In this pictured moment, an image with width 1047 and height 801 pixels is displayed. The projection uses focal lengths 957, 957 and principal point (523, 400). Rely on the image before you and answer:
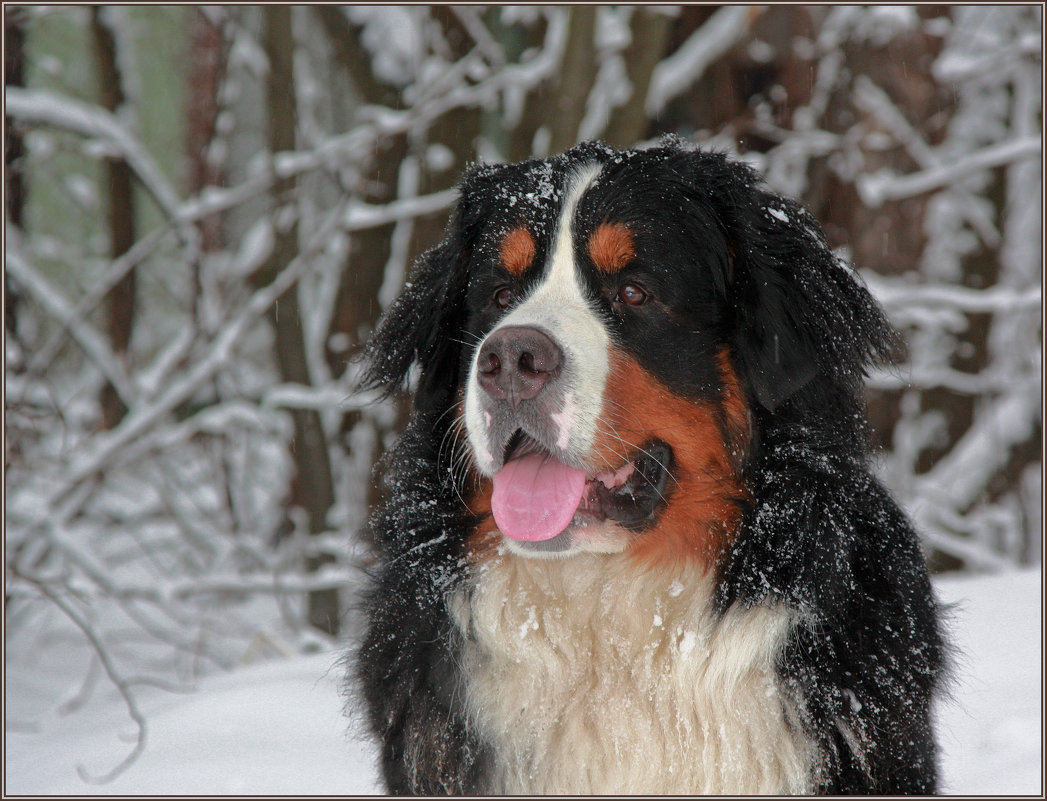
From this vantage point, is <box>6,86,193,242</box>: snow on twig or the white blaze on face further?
<box>6,86,193,242</box>: snow on twig

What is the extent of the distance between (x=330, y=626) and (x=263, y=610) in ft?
5.35

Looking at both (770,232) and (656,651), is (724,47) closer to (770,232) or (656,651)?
(770,232)

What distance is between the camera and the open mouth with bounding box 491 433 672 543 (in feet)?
7.86

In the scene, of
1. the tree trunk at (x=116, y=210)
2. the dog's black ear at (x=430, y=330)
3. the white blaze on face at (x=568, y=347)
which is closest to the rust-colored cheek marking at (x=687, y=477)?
the white blaze on face at (x=568, y=347)

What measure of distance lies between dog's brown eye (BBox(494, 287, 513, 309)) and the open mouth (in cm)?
44

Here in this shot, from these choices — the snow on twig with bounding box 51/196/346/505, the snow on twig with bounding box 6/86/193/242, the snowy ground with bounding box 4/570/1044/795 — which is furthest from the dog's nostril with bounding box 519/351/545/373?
the snow on twig with bounding box 6/86/193/242

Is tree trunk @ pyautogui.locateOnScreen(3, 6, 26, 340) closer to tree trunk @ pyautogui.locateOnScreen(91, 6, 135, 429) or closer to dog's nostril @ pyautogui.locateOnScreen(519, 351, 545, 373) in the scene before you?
tree trunk @ pyautogui.locateOnScreen(91, 6, 135, 429)

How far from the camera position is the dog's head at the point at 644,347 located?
2344 mm

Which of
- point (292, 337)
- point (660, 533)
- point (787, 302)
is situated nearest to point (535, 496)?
point (660, 533)

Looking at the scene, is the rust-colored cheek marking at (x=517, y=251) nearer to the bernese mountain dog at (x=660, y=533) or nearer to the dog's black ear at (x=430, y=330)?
the bernese mountain dog at (x=660, y=533)

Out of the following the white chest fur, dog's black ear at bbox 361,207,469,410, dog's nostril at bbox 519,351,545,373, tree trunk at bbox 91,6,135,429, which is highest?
tree trunk at bbox 91,6,135,429

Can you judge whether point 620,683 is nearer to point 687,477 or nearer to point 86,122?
point 687,477

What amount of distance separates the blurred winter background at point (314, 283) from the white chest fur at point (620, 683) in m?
1.55

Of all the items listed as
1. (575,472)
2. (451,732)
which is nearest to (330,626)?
(451,732)
